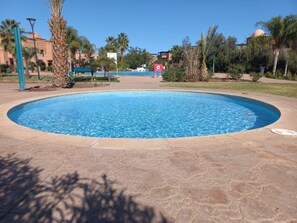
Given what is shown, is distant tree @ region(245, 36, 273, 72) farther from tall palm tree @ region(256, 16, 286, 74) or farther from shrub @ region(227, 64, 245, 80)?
shrub @ region(227, 64, 245, 80)

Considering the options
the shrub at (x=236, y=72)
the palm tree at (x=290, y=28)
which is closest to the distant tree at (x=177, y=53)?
the palm tree at (x=290, y=28)

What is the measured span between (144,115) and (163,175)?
6.60 meters

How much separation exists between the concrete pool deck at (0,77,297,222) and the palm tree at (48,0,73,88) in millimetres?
12770

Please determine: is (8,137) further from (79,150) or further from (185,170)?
(185,170)

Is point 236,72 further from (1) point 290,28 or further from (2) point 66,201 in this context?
(2) point 66,201

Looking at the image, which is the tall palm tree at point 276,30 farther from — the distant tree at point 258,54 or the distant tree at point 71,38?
the distant tree at point 71,38

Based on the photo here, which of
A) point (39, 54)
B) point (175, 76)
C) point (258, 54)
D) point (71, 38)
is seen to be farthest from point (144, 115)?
point (39, 54)

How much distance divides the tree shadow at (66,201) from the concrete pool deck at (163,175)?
1 centimetres

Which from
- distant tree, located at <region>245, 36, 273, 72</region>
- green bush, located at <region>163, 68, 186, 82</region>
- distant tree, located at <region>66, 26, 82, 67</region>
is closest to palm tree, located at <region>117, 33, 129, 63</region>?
distant tree, located at <region>66, 26, 82, 67</region>

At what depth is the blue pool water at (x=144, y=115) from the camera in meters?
7.61

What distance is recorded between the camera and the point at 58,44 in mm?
16438

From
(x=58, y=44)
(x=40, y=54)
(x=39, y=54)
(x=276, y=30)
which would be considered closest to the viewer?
(x=58, y=44)

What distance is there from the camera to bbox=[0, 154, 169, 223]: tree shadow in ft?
7.95

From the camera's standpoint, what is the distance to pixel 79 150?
4.35 m
